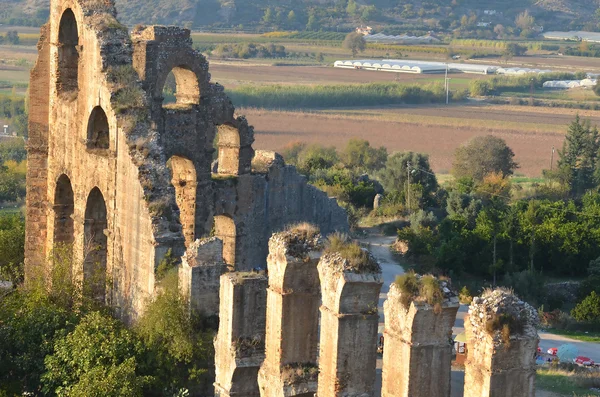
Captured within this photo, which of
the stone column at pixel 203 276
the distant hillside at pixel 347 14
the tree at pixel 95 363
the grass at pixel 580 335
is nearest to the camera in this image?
the tree at pixel 95 363

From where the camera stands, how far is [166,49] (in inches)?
872

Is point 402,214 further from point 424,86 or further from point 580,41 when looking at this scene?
point 580,41

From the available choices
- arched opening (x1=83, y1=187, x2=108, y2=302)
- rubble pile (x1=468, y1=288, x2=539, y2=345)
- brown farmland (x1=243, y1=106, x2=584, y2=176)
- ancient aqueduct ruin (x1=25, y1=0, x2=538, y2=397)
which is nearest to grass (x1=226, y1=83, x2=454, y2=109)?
brown farmland (x1=243, y1=106, x2=584, y2=176)

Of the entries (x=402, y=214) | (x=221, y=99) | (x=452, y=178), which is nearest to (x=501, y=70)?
(x=452, y=178)

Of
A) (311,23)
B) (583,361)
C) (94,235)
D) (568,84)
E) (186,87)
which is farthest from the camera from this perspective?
(311,23)

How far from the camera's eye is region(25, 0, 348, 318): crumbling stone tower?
1714 centimetres

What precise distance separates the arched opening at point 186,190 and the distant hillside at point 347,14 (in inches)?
3246

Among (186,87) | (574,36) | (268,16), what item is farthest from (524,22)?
(186,87)

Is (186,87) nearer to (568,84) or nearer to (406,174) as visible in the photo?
(406,174)

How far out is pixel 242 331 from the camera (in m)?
14.0

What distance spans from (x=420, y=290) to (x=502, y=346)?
3.94 ft

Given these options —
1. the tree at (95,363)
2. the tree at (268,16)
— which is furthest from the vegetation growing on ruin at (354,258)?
the tree at (268,16)

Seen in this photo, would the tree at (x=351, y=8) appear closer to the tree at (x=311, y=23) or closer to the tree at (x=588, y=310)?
the tree at (x=311, y=23)

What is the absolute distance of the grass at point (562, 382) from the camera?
17.6 metres
